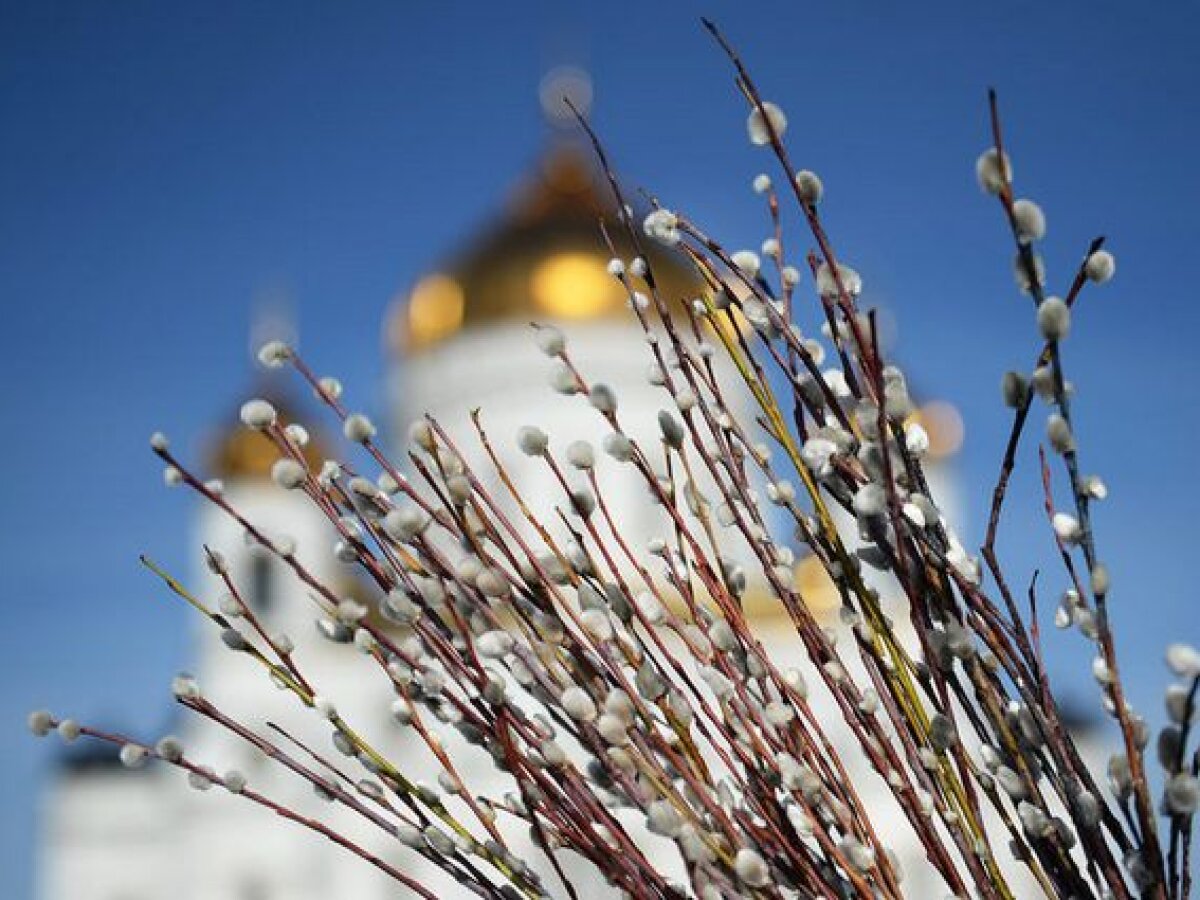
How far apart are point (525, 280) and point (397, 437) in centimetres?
229

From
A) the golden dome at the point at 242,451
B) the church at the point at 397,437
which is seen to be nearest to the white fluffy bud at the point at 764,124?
the church at the point at 397,437

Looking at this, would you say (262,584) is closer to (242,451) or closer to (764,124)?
(242,451)

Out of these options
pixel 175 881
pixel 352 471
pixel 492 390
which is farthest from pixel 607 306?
pixel 352 471

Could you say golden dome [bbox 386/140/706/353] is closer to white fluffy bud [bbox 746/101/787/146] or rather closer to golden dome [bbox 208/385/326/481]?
golden dome [bbox 208/385/326/481]

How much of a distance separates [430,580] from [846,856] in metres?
0.41

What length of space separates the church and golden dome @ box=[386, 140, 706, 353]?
2 cm

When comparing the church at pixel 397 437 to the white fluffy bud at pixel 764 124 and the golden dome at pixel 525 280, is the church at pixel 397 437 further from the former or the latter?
the white fluffy bud at pixel 764 124

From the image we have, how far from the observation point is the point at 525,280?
15.2 metres

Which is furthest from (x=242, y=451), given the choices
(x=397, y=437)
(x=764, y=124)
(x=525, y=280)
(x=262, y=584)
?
(x=764, y=124)

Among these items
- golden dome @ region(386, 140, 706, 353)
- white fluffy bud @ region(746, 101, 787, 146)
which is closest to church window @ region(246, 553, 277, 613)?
golden dome @ region(386, 140, 706, 353)

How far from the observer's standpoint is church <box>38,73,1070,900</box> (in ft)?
47.5

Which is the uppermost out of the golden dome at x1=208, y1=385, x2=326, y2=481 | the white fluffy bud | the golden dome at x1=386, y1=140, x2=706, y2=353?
the golden dome at x1=386, y1=140, x2=706, y2=353

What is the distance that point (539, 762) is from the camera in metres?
1.21

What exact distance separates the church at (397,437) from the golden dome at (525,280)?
0.06 feet
